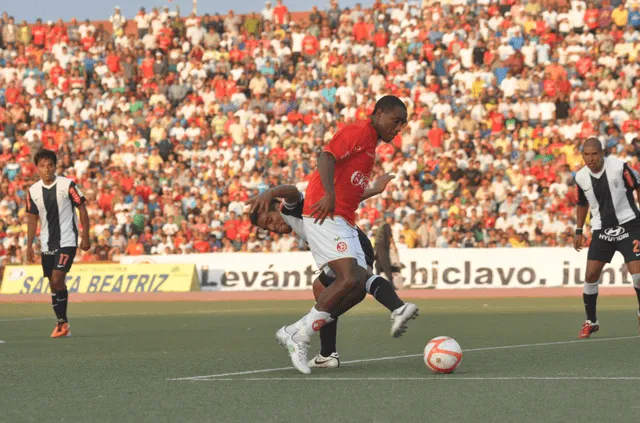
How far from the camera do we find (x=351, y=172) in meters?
9.77

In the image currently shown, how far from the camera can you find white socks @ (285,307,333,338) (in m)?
9.51

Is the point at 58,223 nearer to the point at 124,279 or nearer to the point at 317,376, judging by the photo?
the point at 317,376

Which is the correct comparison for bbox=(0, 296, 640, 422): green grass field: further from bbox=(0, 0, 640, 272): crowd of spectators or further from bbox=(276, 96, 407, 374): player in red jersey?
bbox=(0, 0, 640, 272): crowd of spectators

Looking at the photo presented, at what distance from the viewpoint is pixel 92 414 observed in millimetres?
7234

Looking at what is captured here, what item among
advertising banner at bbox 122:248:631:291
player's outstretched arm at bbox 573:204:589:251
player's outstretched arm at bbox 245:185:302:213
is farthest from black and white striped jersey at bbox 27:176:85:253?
advertising banner at bbox 122:248:631:291

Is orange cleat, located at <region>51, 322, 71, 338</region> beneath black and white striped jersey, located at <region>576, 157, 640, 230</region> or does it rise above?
beneath

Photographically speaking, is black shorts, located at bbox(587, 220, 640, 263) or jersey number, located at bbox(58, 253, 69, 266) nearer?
black shorts, located at bbox(587, 220, 640, 263)

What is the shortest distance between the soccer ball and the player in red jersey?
29.1 inches

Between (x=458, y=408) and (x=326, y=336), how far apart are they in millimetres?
3042

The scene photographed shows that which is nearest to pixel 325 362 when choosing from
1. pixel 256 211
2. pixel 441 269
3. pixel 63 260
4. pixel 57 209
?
pixel 256 211

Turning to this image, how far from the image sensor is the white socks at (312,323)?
9508 mm

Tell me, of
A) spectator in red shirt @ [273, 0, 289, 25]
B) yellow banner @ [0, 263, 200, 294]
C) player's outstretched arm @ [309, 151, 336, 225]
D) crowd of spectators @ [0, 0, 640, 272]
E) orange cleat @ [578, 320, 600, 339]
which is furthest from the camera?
spectator in red shirt @ [273, 0, 289, 25]

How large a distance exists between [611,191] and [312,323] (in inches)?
227

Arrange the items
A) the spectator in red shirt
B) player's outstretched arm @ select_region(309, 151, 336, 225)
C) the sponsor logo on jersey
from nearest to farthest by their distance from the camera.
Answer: player's outstretched arm @ select_region(309, 151, 336, 225) < the sponsor logo on jersey < the spectator in red shirt
